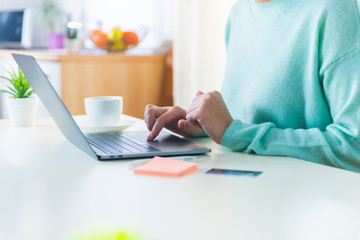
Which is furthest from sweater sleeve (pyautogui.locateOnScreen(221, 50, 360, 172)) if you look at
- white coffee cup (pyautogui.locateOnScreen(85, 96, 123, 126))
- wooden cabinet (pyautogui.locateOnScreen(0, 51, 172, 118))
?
wooden cabinet (pyautogui.locateOnScreen(0, 51, 172, 118))

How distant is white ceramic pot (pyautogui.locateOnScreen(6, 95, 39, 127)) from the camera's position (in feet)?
4.08

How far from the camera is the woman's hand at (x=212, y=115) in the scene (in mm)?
884

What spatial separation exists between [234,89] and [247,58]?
8 cm

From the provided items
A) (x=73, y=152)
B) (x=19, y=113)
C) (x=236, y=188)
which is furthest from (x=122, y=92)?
(x=236, y=188)

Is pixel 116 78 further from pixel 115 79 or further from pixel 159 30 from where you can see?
pixel 159 30

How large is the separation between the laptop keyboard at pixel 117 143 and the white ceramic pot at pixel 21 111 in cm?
29

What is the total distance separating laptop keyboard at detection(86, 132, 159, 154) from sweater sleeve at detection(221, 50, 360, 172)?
0.15 m

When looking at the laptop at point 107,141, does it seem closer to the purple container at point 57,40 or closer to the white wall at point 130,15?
the white wall at point 130,15

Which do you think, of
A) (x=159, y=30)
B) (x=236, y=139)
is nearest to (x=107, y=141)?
(x=236, y=139)

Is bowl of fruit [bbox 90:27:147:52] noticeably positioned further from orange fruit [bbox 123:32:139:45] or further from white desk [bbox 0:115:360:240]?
white desk [bbox 0:115:360:240]

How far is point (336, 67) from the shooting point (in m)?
0.93

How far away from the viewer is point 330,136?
0.90 m

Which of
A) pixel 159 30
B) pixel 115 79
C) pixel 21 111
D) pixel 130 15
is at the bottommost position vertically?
pixel 115 79

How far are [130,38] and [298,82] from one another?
232 cm
